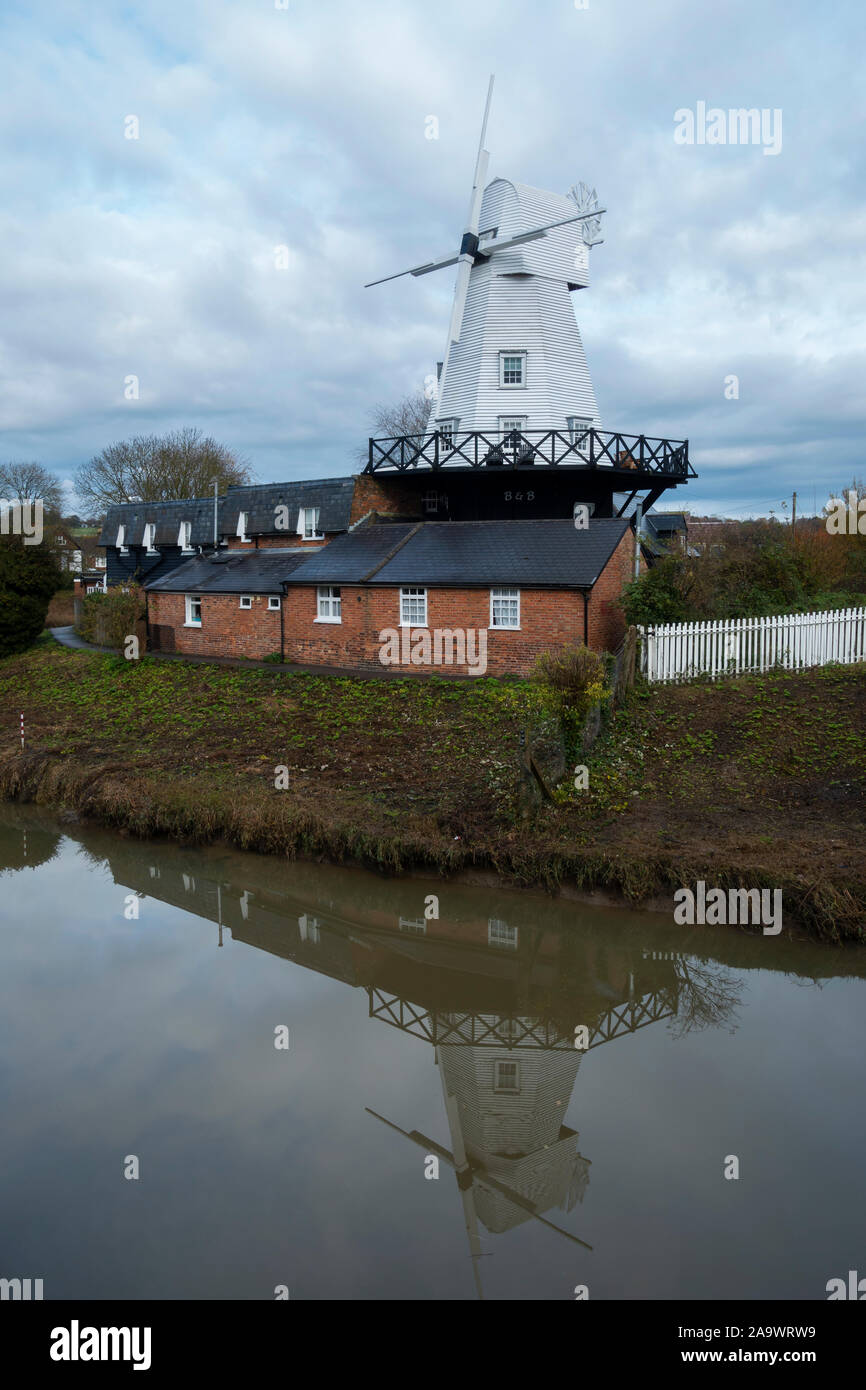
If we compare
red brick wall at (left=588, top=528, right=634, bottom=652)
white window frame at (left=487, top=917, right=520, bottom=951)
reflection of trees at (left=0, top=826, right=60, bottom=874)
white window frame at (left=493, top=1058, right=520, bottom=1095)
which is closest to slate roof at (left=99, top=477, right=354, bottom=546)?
red brick wall at (left=588, top=528, right=634, bottom=652)

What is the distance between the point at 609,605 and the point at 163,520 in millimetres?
19922

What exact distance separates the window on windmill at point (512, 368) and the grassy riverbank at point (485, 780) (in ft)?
31.1

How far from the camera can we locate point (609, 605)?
1989cm

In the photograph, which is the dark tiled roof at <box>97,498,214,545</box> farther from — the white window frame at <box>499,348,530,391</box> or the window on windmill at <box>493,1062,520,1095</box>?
the window on windmill at <box>493,1062,520,1095</box>

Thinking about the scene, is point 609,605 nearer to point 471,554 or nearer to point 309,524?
point 471,554

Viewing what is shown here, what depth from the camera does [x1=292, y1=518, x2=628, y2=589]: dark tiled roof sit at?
19641mm

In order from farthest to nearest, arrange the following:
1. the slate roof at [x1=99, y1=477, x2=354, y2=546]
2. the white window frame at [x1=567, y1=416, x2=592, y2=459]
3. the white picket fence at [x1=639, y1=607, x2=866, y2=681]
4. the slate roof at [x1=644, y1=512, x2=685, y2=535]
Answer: the slate roof at [x1=644, y1=512, x2=685, y2=535] → the slate roof at [x1=99, y1=477, x2=354, y2=546] → the white window frame at [x1=567, y1=416, x2=592, y2=459] → the white picket fence at [x1=639, y1=607, x2=866, y2=681]

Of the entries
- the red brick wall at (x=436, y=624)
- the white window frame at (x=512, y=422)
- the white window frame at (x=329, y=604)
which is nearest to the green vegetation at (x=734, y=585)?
the red brick wall at (x=436, y=624)

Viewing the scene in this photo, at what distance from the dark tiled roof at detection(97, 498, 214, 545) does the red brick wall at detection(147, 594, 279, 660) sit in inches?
157

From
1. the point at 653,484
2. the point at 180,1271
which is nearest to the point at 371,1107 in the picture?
the point at 180,1271

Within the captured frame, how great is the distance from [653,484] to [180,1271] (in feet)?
72.0

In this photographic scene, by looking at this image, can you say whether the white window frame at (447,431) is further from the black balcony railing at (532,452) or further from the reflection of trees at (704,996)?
the reflection of trees at (704,996)
